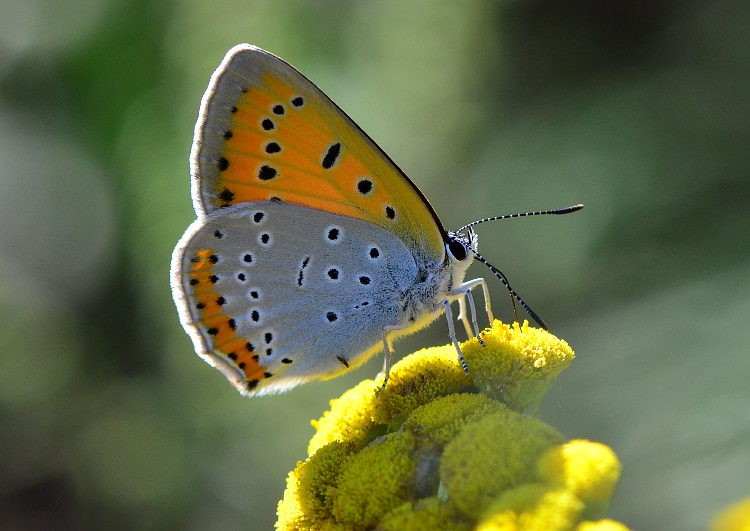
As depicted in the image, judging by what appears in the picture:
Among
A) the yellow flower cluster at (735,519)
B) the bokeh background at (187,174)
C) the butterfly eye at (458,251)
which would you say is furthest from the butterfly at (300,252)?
the yellow flower cluster at (735,519)

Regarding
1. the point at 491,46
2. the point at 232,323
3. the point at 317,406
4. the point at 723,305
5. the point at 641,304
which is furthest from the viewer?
the point at 491,46

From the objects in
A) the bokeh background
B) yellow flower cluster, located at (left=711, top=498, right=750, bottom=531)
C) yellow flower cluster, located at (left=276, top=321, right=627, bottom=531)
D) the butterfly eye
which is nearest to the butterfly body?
the butterfly eye

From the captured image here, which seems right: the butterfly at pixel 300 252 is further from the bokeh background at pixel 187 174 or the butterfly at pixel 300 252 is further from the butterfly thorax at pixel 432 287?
the bokeh background at pixel 187 174

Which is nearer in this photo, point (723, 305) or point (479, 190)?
point (723, 305)

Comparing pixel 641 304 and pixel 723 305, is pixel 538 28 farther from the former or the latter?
pixel 723 305

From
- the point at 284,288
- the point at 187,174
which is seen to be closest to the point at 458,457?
the point at 284,288

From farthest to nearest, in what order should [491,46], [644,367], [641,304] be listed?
[491,46], [641,304], [644,367]

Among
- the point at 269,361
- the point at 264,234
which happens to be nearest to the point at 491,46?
the point at 264,234

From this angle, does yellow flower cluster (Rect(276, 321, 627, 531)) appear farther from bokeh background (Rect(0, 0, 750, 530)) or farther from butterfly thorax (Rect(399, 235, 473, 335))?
bokeh background (Rect(0, 0, 750, 530))
